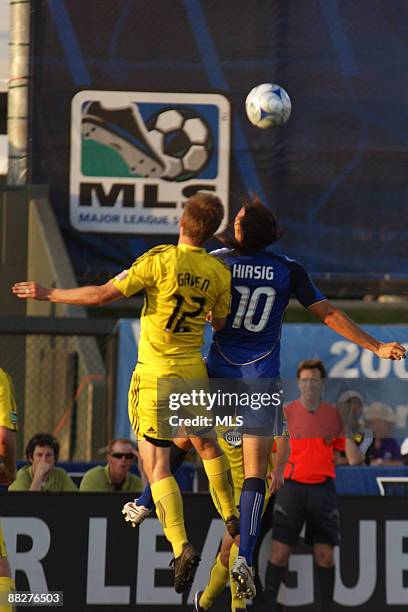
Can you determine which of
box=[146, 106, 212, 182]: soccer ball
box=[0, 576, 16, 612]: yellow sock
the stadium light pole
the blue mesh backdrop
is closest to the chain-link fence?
the blue mesh backdrop

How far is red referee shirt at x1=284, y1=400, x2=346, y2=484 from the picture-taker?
12094 millimetres

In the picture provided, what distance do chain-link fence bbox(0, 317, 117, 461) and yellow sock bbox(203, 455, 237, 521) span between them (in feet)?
18.9

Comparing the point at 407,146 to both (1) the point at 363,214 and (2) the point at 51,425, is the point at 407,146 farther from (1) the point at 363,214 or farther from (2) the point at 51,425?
(2) the point at 51,425

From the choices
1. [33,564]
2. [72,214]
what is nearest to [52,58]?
[72,214]

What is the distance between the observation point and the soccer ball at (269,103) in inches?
744

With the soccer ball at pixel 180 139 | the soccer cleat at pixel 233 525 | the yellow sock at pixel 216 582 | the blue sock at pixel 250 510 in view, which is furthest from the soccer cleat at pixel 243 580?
the soccer ball at pixel 180 139

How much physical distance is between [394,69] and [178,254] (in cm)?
1159

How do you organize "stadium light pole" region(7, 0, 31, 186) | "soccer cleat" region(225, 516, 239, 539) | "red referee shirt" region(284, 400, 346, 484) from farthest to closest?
"stadium light pole" region(7, 0, 31, 186) → "red referee shirt" region(284, 400, 346, 484) → "soccer cleat" region(225, 516, 239, 539)

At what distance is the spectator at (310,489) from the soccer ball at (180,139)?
8371mm

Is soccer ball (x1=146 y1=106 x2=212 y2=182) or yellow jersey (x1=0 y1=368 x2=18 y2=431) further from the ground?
soccer ball (x1=146 y1=106 x2=212 y2=182)

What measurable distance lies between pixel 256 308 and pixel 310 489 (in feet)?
9.56

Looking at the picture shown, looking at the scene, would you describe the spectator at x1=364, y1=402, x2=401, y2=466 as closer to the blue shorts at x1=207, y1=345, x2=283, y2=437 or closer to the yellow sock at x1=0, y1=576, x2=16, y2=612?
the blue shorts at x1=207, y1=345, x2=283, y2=437

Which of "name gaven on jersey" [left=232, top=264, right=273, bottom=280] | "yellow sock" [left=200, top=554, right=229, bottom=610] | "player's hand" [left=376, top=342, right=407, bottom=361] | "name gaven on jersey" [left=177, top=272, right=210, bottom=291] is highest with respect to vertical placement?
"name gaven on jersey" [left=232, top=264, right=273, bottom=280]

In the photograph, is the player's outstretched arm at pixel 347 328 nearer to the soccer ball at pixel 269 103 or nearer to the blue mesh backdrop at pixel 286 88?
the soccer ball at pixel 269 103
